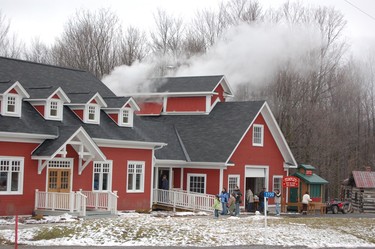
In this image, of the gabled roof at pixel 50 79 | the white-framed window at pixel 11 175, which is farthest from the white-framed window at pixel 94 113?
the white-framed window at pixel 11 175

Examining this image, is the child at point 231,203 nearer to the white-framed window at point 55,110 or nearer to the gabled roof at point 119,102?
the gabled roof at point 119,102

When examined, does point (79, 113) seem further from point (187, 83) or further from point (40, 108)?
point (187, 83)

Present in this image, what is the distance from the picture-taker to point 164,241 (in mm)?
25375

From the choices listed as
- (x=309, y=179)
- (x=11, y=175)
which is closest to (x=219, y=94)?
(x=309, y=179)

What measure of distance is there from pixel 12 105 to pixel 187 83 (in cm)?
1815

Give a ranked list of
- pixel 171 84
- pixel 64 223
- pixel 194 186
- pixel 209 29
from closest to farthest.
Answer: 1. pixel 64 223
2. pixel 194 186
3. pixel 171 84
4. pixel 209 29

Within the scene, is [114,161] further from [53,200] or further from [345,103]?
[345,103]

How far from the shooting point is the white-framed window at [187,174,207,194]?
43.3m

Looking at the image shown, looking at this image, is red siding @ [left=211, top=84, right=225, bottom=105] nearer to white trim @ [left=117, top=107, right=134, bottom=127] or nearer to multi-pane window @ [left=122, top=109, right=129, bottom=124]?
white trim @ [left=117, top=107, right=134, bottom=127]

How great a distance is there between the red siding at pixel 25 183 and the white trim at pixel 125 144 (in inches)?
149

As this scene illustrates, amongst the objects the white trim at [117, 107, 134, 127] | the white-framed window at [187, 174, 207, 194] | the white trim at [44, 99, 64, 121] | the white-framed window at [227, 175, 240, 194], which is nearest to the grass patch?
the white trim at [44, 99, 64, 121]

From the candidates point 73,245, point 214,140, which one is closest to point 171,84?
point 214,140

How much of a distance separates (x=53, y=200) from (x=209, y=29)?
35.0m

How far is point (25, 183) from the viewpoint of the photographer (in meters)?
32.1
